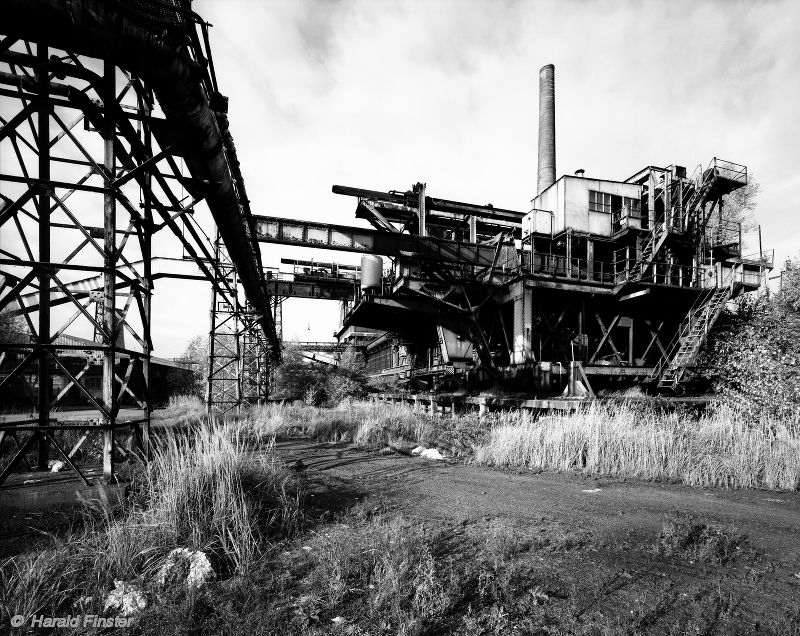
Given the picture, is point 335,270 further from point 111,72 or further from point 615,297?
point 111,72

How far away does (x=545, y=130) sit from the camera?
85.2ft

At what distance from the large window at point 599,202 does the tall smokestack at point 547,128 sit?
5.20 m

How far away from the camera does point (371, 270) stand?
48.6 feet

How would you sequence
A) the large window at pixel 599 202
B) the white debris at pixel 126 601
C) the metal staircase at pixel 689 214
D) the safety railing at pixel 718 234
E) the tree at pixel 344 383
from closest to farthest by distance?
the white debris at pixel 126 601
the metal staircase at pixel 689 214
the large window at pixel 599 202
the safety railing at pixel 718 234
the tree at pixel 344 383

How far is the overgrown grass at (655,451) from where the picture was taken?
7.29 metres

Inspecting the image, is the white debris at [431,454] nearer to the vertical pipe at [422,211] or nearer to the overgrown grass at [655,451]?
the overgrown grass at [655,451]

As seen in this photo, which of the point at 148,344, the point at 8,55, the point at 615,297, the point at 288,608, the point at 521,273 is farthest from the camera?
the point at 615,297

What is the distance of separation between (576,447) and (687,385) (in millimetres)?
11841

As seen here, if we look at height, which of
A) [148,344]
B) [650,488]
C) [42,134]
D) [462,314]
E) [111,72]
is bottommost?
[650,488]

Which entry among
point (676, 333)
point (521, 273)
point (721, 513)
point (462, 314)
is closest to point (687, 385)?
point (676, 333)

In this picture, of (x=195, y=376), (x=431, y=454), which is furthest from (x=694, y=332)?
(x=195, y=376)

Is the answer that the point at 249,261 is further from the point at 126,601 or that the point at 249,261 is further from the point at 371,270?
the point at 126,601

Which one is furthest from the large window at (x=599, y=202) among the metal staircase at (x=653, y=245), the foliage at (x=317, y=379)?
the foliage at (x=317, y=379)

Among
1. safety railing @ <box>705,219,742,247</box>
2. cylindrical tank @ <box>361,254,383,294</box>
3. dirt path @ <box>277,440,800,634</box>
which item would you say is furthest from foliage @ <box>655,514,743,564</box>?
safety railing @ <box>705,219,742,247</box>
